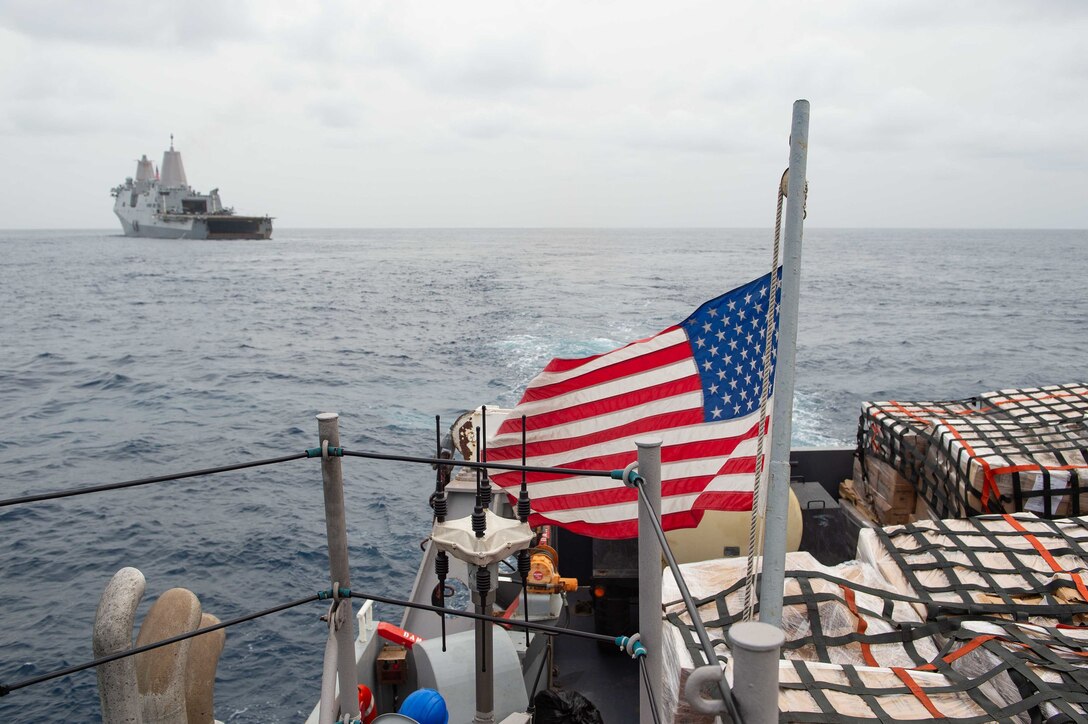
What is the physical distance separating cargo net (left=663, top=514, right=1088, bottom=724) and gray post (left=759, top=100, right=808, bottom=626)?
1.57ft

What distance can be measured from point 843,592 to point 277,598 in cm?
1221

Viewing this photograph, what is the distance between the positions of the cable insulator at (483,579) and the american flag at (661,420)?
7.06ft

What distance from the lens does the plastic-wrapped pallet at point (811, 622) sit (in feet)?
14.5

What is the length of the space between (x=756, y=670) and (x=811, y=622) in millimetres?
3551

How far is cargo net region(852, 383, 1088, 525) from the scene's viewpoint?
317 inches

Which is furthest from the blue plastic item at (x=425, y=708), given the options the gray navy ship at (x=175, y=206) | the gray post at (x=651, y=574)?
the gray navy ship at (x=175, y=206)

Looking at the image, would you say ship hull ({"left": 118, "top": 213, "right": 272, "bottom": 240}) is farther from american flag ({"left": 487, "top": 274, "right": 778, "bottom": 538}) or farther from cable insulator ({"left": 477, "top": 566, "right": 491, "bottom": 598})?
cable insulator ({"left": 477, "top": 566, "right": 491, "bottom": 598})

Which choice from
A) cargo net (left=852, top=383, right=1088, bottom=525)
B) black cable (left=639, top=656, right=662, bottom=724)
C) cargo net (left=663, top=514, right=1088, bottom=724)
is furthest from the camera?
cargo net (left=852, top=383, right=1088, bottom=525)

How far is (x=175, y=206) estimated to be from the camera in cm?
13712

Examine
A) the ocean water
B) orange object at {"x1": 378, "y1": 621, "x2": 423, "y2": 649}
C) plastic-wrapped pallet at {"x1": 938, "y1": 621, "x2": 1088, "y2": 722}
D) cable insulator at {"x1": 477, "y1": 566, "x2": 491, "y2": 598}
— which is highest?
cable insulator at {"x1": 477, "y1": 566, "x2": 491, "y2": 598}

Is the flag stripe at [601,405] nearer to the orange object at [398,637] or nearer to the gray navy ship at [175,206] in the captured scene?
the orange object at [398,637]

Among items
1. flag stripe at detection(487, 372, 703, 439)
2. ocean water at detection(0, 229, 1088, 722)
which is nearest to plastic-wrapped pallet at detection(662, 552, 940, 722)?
flag stripe at detection(487, 372, 703, 439)

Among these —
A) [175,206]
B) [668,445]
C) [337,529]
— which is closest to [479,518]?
[337,529]

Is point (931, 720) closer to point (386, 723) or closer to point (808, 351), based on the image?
point (386, 723)
